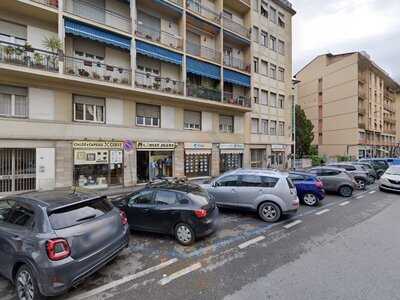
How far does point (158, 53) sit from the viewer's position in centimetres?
1516

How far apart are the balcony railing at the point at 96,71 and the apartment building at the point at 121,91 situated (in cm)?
6

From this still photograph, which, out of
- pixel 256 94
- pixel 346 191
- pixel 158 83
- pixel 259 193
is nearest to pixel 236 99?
pixel 256 94

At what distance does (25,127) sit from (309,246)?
12.6 m

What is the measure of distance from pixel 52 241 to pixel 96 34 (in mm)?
12448

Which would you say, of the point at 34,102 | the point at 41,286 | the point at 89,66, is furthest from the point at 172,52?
the point at 41,286

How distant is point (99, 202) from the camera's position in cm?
435

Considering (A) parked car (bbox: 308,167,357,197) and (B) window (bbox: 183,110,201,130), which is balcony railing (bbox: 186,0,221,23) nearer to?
(B) window (bbox: 183,110,201,130)

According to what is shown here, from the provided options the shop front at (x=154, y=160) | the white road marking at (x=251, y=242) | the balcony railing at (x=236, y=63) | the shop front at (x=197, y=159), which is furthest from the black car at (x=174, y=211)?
the balcony railing at (x=236, y=63)

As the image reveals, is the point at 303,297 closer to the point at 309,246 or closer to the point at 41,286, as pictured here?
the point at 309,246

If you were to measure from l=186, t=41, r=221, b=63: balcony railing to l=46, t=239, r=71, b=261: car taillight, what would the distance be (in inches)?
641

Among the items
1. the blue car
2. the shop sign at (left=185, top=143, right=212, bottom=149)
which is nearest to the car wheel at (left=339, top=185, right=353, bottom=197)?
the blue car

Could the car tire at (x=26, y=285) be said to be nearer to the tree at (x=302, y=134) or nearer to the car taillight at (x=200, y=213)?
the car taillight at (x=200, y=213)

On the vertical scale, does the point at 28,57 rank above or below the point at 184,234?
above

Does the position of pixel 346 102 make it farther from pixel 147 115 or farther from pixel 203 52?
pixel 147 115
